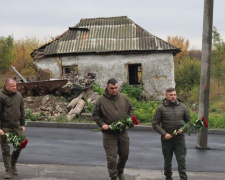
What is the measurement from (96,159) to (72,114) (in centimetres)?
725

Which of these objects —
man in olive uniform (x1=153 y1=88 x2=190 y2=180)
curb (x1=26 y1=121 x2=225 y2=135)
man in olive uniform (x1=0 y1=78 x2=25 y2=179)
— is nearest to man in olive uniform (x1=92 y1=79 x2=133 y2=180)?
man in olive uniform (x1=153 y1=88 x2=190 y2=180)

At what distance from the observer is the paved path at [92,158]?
7.64m

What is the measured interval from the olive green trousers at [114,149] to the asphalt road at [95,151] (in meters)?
1.84

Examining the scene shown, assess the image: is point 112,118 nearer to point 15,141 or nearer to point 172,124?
point 172,124

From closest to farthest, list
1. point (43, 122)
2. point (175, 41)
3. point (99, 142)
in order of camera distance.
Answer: point (99, 142) → point (43, 122) → point (175, 41)

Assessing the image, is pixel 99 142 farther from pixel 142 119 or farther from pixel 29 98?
pixel 29 98

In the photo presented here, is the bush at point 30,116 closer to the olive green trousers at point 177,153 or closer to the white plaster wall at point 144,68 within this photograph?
the white plaster wall at point 144,68

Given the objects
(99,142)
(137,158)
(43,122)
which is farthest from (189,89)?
(137,158)

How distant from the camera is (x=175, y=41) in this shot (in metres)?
69.0

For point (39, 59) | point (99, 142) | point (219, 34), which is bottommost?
point (99, 142)

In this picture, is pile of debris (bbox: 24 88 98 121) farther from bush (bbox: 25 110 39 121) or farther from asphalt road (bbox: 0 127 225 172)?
asphalt road (bbox: 0 127 225 172)

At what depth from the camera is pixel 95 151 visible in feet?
34.1

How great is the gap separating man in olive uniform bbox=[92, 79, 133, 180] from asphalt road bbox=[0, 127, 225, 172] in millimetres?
1965

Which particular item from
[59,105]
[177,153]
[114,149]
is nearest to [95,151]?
[114,149]
